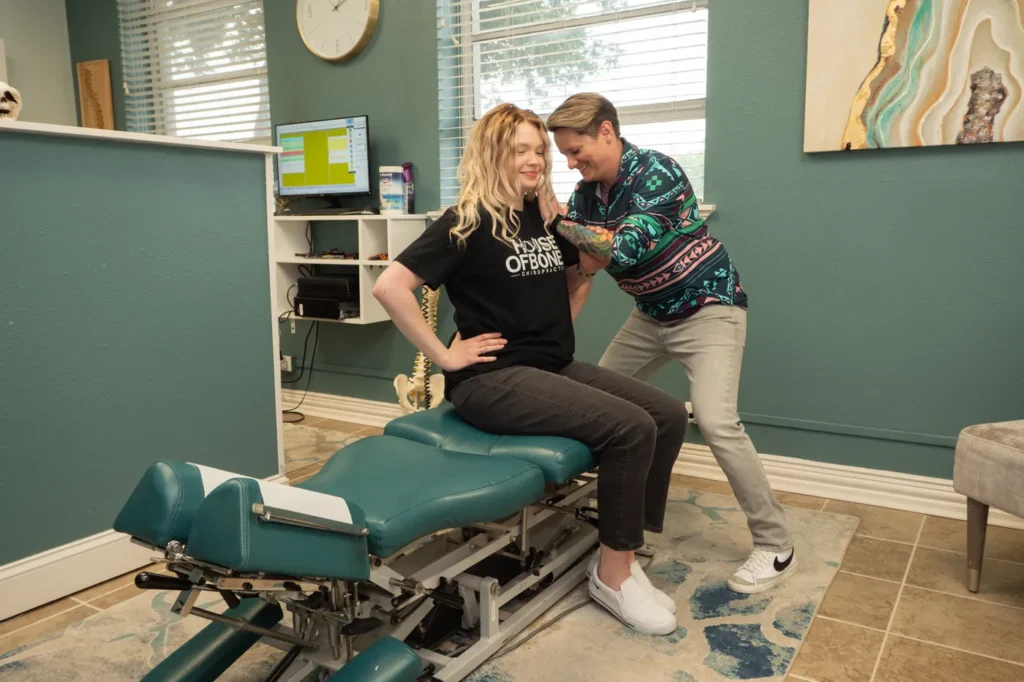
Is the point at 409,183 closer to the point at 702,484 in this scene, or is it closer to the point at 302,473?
the point at 302,473

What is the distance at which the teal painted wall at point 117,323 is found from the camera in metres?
1.95

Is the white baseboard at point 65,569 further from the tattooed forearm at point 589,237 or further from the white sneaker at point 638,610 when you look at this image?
the tattooed forearm at point 589,237

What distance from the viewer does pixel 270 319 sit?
259 cm

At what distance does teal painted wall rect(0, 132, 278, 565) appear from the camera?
195 centimetres

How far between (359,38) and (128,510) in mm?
2829

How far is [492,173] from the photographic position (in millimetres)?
1874

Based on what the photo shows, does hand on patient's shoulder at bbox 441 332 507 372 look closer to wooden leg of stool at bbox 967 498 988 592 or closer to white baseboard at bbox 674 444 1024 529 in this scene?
wooden leg of stool at bbox 967 498 988 592

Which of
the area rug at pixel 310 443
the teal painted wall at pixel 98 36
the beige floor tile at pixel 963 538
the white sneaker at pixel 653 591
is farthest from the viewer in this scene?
the teal painted wall at pixel 98 36

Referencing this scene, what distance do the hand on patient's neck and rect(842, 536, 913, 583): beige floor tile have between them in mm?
728

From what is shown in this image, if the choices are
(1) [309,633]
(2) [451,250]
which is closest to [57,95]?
(2) [451,250]

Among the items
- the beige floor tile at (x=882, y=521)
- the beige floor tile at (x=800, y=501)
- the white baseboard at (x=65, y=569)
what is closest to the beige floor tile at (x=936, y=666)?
the beige floor tile at (x=882, y=521)

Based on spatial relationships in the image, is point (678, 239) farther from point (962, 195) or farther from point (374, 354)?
point (374, 354)

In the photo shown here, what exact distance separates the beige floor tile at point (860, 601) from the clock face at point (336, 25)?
9.49ft

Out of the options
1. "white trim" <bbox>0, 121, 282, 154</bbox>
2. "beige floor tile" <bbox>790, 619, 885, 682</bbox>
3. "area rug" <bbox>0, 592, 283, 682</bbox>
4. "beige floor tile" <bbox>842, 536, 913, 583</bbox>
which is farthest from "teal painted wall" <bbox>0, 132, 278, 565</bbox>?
"beige floor tile" <bbox>842, 536, 913, 583</bbox>
